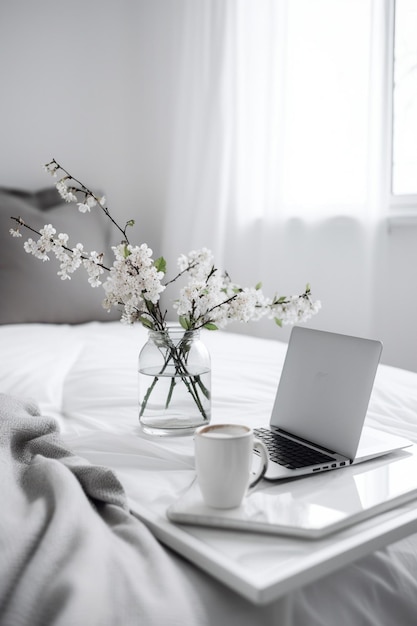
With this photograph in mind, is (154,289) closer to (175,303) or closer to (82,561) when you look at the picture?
(175,303)

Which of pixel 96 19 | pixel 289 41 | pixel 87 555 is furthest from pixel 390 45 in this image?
pixel 87 555

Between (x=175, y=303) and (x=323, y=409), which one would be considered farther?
(x=175, y=303)

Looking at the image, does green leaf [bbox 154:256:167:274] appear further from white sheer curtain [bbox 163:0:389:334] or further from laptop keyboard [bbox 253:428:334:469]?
white sheer curtain [bbox 163:0:389:334]

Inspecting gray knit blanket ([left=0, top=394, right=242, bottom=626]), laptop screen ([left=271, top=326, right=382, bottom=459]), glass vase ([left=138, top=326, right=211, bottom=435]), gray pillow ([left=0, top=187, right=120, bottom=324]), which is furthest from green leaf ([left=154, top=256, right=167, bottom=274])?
gray pillow ([left=0, top=187, right=120, bottom=324])

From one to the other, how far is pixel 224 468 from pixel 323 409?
288 mm

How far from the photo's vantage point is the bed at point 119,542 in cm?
58

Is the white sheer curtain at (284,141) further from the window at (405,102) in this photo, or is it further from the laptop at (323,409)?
the laptop at (323,409)

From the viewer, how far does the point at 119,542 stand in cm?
68

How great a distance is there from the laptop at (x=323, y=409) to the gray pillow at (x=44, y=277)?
5.42ft

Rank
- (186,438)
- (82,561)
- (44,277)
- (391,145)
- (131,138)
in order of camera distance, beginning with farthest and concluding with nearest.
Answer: (131,138) < (44,277) < (391,145) < (186,438) < (82,561)

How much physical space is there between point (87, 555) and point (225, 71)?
2.52 meters

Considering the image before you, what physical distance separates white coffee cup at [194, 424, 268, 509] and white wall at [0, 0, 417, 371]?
5.48 ft

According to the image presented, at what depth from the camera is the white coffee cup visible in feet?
2.39

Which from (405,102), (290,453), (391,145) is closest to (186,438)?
(290,453)
